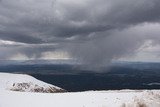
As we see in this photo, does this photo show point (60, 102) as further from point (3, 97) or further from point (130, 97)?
point (3, 97)

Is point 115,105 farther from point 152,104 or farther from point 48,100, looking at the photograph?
point 48,100

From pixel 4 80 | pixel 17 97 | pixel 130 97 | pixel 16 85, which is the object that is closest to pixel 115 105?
pixel 130 97

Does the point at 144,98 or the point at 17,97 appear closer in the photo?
the point at 144,98

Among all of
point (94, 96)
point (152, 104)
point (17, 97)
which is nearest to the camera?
point (152, 104)

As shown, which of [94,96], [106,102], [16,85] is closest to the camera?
[106,102]

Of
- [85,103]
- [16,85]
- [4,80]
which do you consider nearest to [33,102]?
[85,103]

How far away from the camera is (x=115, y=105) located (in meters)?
27.8

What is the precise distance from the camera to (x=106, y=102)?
2967cm

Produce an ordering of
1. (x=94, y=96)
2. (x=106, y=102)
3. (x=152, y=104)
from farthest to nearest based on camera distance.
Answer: (x=94, y=96)
(x=106, y=102)
(x=152, y=104)

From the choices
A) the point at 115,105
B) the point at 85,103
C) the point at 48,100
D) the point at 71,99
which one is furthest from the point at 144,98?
the point at 48,100

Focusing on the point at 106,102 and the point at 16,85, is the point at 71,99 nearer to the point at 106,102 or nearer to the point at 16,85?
the point at 106,102

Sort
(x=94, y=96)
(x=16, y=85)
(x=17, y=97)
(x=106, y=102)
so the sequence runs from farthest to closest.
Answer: (x=16, y=85) → (x=17, y=97) → (x=94, y=96) → (x=106, y=102)

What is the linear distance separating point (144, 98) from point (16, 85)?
6138 cm

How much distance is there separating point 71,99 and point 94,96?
2.76 meters
